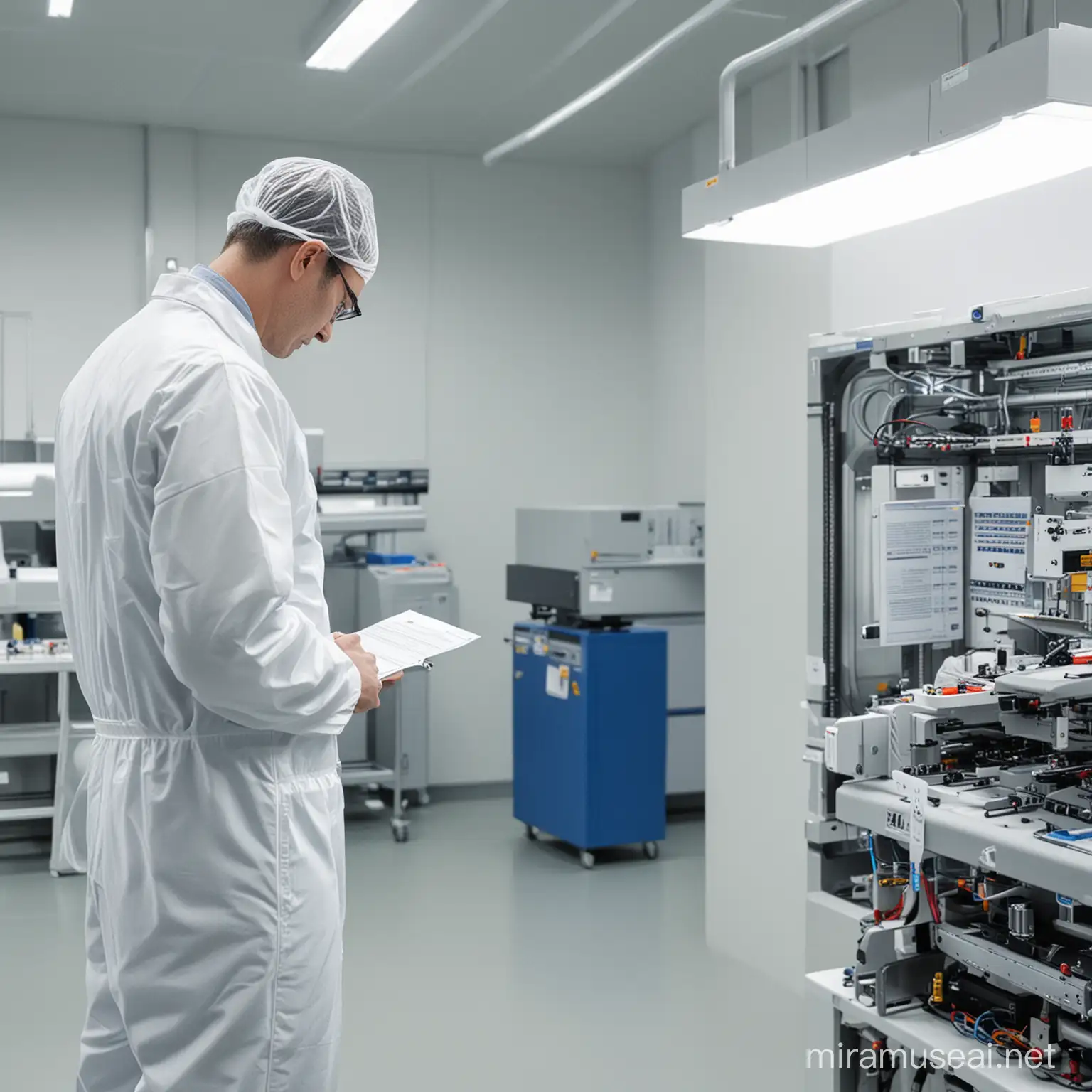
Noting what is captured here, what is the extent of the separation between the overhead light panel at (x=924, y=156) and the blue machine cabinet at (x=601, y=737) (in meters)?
2.33

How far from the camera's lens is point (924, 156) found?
2.29m

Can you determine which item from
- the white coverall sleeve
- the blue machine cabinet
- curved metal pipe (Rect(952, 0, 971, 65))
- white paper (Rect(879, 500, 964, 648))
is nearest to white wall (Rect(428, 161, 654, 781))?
the blue machine cabinet

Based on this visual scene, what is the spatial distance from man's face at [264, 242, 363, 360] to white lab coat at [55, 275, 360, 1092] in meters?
0.10

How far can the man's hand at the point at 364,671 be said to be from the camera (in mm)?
1679

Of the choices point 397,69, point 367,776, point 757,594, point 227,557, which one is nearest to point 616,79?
point 397,69

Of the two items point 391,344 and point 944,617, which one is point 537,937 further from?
point 391,344

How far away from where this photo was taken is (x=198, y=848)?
159 centimetres

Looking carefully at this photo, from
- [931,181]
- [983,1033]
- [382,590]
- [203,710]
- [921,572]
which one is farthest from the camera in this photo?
[382,590]

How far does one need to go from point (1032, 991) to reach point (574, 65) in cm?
378

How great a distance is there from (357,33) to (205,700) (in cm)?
342

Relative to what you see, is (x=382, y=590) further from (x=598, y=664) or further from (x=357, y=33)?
(x=357, y=33)

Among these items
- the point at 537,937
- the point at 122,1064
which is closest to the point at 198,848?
the point at 122,1064

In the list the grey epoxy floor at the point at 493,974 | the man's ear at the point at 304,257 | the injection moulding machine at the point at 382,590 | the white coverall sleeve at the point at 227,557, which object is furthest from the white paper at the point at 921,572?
the injection moulding machine at the point at 382,590

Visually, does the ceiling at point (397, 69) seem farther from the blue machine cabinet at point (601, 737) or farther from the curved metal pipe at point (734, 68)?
the blue machine cabinet at point (601, 737)
